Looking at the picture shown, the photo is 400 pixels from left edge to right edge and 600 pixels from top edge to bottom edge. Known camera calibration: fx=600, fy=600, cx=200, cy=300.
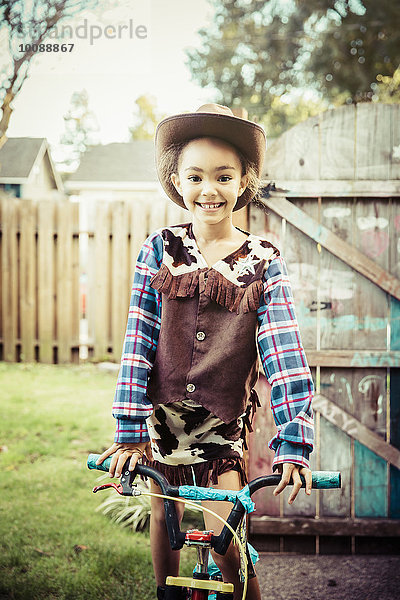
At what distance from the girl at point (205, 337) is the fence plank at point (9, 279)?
5.63 m

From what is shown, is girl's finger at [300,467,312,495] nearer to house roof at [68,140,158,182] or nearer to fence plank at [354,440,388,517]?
fence plank at [354,440,388,517]

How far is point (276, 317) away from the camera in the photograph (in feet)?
6.19

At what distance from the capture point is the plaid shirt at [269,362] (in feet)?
5.74

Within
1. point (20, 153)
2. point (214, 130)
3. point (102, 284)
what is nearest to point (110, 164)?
point (102, 284)

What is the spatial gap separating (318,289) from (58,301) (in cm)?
473

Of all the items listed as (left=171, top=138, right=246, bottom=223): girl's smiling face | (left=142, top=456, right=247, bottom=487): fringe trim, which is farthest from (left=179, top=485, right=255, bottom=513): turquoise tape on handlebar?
(left=171, top=138, right=246, bottom=223): girl's smiling face

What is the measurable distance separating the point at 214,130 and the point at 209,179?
166mm

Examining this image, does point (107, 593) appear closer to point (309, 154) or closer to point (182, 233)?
point (182, 233)

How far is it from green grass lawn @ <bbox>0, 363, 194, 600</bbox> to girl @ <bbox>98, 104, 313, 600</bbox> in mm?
967

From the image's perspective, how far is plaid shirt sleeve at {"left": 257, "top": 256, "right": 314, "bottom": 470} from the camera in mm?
1722

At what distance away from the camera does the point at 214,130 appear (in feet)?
6.40

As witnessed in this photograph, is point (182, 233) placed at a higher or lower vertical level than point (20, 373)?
higher

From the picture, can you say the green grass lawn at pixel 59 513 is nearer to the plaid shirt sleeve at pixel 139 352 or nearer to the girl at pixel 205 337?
the girl at pixel 205 337

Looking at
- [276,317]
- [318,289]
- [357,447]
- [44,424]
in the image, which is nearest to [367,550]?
[357,447]
